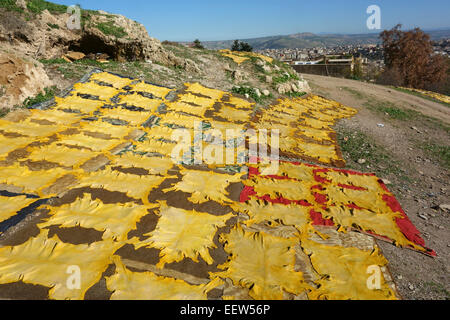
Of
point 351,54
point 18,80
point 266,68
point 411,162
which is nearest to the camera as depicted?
point 411,162

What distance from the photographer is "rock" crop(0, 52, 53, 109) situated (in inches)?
320

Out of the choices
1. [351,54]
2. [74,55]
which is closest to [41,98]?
[74,55]

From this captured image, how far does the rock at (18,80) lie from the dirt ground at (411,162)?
11.0 meters

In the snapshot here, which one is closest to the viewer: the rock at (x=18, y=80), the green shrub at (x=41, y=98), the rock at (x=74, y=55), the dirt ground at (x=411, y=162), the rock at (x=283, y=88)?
the dirt ground at (x=411, y=162)

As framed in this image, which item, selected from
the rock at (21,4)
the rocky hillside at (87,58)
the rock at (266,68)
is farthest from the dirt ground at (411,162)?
the rock at (21,4)

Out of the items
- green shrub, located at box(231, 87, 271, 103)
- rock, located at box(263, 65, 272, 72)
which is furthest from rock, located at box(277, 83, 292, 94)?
rock, located at box(263, 65, 272, 72)

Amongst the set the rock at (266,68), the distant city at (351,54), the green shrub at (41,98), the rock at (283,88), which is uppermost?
the distant city at (351,54)

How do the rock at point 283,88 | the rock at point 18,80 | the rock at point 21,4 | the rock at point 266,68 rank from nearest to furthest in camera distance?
the rock at point 18,80
the rock at point 21,4
the rock at point 283,88
the rock at point 266,68

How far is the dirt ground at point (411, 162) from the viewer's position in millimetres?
3922

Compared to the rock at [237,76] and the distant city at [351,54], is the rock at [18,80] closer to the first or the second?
the rock at [237,76]

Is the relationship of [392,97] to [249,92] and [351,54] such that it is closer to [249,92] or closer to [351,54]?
[249,92]

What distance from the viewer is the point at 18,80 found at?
8508 millimetres

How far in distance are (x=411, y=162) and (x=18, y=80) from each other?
13471 millimetres
